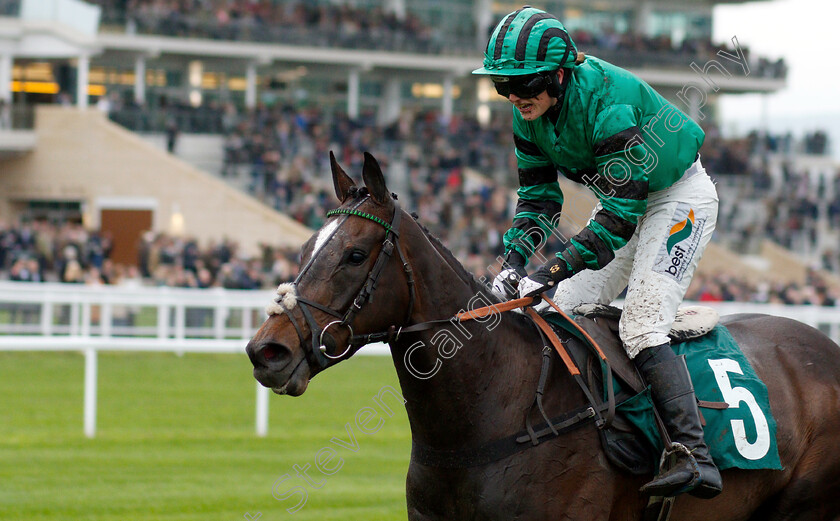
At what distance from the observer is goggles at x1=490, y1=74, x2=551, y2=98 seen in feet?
11.9

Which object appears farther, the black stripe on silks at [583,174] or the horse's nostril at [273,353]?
the black stripe on silks at [583,174]

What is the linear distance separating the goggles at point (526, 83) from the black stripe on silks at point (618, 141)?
274 millimetres

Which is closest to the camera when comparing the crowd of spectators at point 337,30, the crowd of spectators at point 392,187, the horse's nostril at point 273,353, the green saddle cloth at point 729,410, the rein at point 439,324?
the horse's nostril at point 273,353

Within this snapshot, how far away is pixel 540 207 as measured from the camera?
407 centimetres

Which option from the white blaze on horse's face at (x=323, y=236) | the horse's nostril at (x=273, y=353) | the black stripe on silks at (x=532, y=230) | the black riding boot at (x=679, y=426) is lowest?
the black riding boot at (x=679, y=426)

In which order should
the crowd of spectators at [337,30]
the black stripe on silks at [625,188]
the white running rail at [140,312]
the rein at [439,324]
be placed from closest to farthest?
the rein at [439,324]
the black stripe on silks at [625,188]
the white running rail at [140,312]
the crowd of spectators at [337,30]

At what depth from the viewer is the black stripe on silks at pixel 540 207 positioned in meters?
4.07

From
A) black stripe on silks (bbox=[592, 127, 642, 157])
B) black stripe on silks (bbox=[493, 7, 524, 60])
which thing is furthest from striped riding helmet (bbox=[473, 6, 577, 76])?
black stripe on silks (bbox=[592, 127, 642, 157])

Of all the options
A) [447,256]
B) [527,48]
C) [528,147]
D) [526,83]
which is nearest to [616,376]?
[447,256]

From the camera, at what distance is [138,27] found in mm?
30266

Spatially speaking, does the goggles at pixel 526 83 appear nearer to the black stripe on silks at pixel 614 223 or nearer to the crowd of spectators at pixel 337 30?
the black stripe on silks at pixel 614 223

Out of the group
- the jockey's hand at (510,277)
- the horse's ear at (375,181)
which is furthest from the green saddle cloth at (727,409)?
the horse's ear at (375,181)

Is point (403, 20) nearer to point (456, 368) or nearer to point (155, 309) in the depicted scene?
point (155, 309)

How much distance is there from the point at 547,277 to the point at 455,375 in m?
0.47
